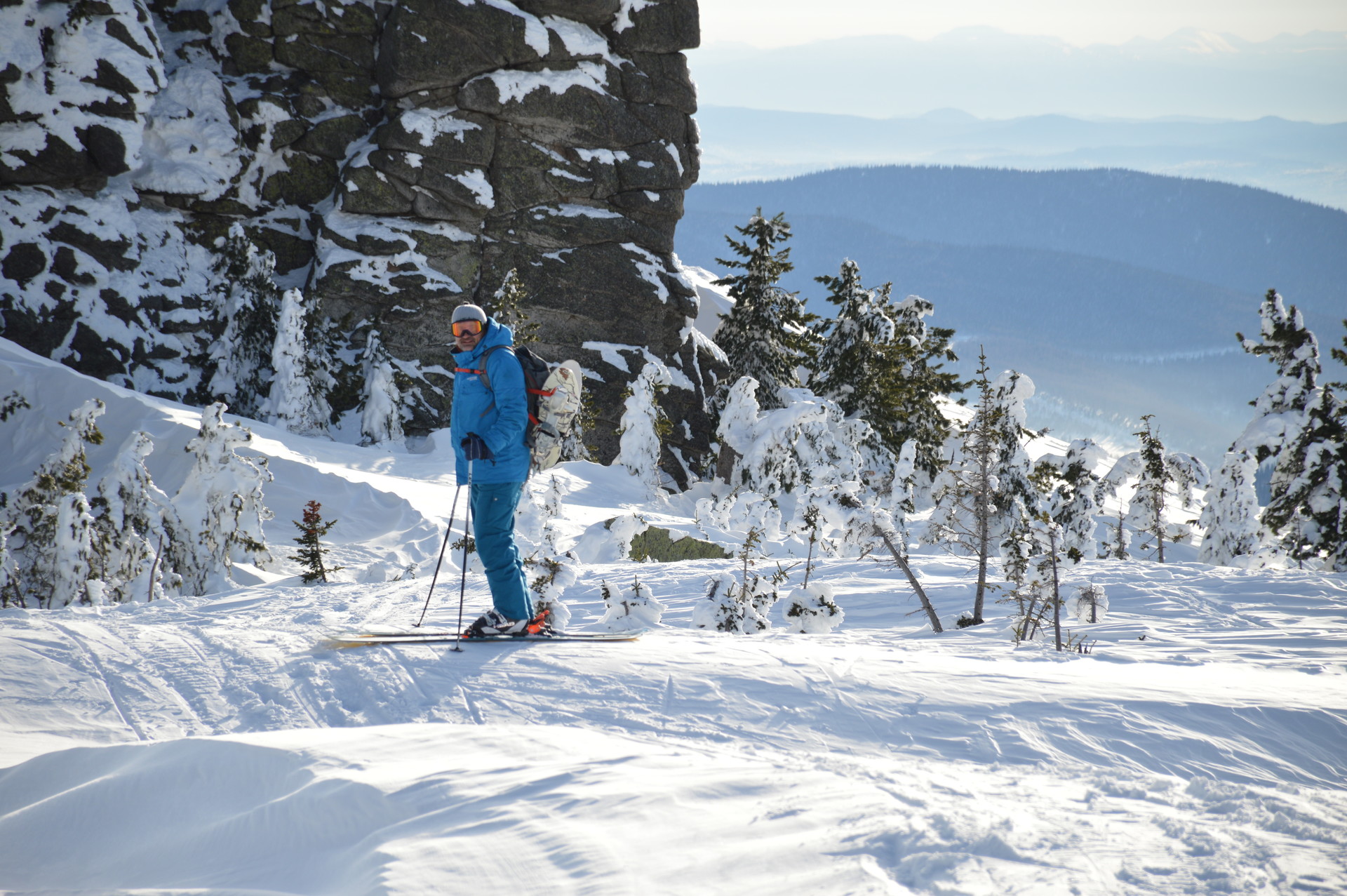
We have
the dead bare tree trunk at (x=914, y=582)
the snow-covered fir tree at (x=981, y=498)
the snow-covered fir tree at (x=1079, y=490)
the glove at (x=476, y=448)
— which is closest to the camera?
the glove at (x=476, y=448)

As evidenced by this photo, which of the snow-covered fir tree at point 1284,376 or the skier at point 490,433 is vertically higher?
the snow-covered fir tree at point 1284,376

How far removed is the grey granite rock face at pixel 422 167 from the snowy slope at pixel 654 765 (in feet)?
91.5

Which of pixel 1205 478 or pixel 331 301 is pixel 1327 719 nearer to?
pixel 1205 478

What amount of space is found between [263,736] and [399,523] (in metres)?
13.7

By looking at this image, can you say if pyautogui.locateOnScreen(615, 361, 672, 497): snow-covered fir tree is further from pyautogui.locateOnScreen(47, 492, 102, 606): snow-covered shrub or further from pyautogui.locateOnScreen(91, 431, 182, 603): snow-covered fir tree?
pyautogui.locateOnScreen(47, 492, 102, 606): snow-covered shrub

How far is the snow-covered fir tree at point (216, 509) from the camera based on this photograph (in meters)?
12.6

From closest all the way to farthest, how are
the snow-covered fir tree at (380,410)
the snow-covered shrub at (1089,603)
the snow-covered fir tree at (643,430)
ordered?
the snow-covered shrub at (1089,603) → the snow-covered fir tree at (643,430) → the snow-covered fir tree at (380,410)

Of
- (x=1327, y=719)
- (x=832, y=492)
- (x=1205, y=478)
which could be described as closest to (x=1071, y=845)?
(x=1327, y=719)

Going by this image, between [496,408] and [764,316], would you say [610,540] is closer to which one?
[496,408]

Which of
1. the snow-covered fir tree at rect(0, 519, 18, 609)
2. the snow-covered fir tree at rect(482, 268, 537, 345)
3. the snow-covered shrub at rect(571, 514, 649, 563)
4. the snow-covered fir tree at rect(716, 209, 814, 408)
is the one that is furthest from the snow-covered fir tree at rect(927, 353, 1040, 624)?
the snow-covered fir tree at rect(482, 268, 537, 345)

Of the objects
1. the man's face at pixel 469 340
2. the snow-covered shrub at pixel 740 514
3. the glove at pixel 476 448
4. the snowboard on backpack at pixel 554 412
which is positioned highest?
the man's face at pixel 469 340

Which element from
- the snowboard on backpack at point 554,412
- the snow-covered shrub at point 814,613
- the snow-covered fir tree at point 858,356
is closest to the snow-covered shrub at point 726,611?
the snow-covered shrub at point 814,613

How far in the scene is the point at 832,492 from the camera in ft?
35.1

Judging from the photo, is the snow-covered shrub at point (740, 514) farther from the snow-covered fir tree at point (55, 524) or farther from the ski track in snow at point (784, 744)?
the snow-covered fir tree at point (55, 524)
